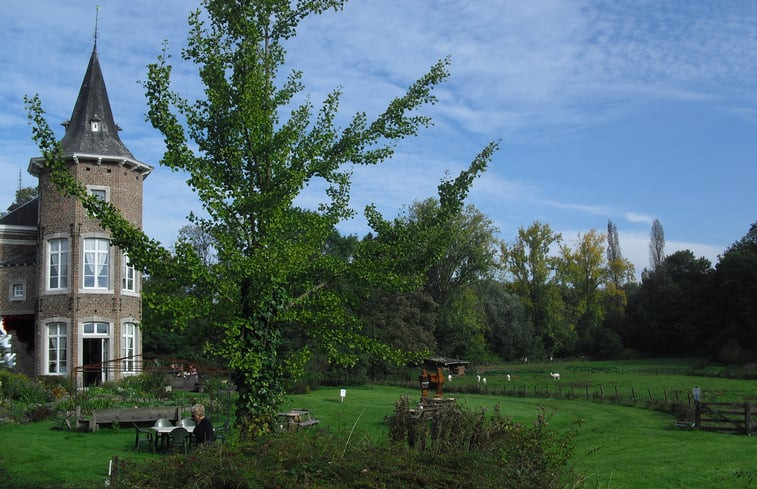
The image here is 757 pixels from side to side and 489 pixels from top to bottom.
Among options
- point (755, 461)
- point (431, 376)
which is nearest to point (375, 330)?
point (431, 376)

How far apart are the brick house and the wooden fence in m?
24.2

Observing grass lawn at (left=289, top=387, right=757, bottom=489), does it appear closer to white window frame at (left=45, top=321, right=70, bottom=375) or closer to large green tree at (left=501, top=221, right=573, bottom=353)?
white window frame at (left=45, top=321, right=70, bottom=375)

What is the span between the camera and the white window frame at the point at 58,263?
33.9 meters

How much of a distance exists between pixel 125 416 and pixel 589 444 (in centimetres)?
1391

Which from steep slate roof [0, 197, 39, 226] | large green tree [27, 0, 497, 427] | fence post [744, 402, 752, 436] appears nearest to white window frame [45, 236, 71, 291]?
steep slate roof [0, 197, 39, 226]

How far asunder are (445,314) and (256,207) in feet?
176

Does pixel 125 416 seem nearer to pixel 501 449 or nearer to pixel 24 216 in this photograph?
pixel 501 449

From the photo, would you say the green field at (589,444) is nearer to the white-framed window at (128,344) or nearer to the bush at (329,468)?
the bush at (329,468)

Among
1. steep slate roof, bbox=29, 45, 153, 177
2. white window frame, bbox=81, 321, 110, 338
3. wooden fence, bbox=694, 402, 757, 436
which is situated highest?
steep slate roof, bbox=29, 45, 153, 177

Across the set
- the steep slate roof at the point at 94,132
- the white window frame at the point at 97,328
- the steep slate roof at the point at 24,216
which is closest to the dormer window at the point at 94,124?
the steep slate roof at the point at 94,132

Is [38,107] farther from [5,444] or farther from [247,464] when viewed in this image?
[5,444]

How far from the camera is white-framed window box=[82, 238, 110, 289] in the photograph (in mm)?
33969

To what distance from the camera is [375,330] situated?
50.7 m

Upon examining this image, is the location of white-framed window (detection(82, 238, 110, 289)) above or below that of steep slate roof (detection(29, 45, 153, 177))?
below
